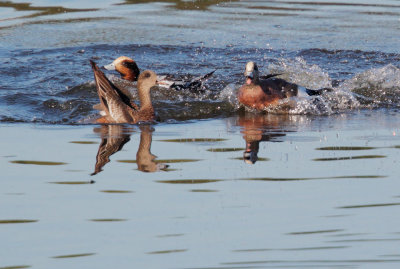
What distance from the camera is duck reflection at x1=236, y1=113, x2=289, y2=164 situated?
23.7 feet

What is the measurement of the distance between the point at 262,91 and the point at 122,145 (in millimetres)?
2957

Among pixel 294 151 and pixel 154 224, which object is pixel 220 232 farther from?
pixel 294 151

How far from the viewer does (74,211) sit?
539 centimetres

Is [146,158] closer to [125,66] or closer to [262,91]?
[262,91]

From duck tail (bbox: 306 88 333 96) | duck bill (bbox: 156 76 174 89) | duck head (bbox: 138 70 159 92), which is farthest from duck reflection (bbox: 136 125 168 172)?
duck tail (bbox: 306 88 333 96)

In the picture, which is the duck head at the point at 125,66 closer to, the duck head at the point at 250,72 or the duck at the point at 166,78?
the duck at the point at 166,78

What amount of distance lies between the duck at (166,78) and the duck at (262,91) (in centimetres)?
94

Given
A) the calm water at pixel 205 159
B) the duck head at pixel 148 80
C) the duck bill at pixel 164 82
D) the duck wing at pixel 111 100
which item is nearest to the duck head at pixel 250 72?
the calm water at pixel 205 159

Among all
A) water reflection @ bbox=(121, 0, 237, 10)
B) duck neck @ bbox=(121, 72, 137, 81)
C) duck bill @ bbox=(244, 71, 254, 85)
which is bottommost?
duck neck @ bbox=(121, 72, 137, 81)

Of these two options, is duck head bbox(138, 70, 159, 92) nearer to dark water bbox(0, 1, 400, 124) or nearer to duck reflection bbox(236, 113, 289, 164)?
dark water bbox(0, 1, 400, 124)

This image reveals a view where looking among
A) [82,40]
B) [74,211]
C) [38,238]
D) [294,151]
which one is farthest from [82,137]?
[82,40]

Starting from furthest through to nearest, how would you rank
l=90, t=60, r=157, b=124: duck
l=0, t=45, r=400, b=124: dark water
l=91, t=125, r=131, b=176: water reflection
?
1. l=0, t=45, r=400, b=124: dark water
2. l=90, t=60, r=157, b=124: duck
3. l=91, t=125, r=131, b=176: water reflection

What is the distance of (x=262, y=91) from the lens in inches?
398

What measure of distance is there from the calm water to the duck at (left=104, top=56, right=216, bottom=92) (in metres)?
0.17
